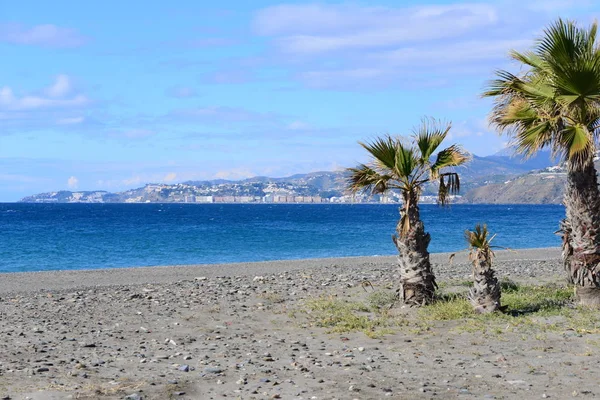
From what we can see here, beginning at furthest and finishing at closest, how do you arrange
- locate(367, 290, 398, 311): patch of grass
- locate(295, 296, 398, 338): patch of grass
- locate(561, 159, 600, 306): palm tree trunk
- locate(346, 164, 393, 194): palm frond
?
locate(367, 290, 398, 311): patch of grass → locate(346, 164, 393, 194): palm frond → locate(561, 159, 600, 306): palm tree trunk → locate(295, 296, 398, 338): patch of grass

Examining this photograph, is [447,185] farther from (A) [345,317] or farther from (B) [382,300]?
(A) [345,317]

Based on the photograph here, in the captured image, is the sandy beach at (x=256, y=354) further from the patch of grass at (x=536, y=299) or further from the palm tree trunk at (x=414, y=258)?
the patch of grass at (x=536, y=299)

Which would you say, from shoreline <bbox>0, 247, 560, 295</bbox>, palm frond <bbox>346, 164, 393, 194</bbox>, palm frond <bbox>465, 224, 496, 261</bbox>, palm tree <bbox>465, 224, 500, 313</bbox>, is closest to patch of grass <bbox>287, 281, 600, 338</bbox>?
palm tree <bbox>465, 224, 500, 313</bbox>

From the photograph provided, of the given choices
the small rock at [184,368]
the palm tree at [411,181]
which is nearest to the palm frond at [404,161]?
the palm tree at [411,181]

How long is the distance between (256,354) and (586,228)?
308 inches

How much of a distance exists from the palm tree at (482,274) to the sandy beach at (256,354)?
3.43 feet

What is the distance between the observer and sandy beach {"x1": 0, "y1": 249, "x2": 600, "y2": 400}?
1050 cm

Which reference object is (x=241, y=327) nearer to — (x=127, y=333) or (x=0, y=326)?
(x=127, y=333)

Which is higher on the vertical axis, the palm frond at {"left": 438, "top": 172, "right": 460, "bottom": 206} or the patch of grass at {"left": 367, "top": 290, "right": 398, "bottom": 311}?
the palm frond at {"left": 438, "top": 172, "right": 460, "bottom": 206}

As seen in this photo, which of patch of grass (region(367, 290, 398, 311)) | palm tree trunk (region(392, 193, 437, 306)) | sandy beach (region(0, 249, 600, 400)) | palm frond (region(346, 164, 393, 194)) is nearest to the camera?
sandy beach (region(0, 249, 600, 400))

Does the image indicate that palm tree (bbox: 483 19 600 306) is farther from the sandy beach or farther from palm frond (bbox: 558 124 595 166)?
the sandy beach

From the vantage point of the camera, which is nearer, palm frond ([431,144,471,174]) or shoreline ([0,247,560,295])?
palm frond ([431,144,471,174])

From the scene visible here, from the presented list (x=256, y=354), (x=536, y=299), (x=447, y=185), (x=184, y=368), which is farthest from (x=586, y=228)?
(x=184, y=368)

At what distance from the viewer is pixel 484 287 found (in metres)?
15.5
